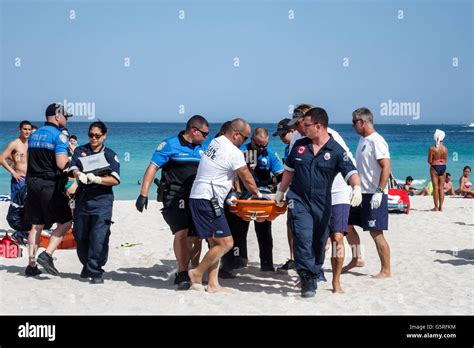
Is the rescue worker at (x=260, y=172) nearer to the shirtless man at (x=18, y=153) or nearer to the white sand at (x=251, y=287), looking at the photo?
the white sand at (x=251, y=287)

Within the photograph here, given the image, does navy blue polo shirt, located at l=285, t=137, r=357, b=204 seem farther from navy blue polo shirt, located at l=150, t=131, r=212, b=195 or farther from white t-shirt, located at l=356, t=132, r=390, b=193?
navy blue polo shirt, located at l=150, t=131, r=212, b=195

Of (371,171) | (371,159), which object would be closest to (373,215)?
(371,171)

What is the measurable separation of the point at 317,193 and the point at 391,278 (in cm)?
199

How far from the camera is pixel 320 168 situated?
7281 mm

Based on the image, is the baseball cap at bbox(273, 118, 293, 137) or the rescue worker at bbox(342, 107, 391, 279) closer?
the rescue worker at bbox(342, 107, 391, 279)

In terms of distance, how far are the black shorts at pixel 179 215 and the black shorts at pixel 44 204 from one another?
1319 millimetres

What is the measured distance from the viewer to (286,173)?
7527 mm

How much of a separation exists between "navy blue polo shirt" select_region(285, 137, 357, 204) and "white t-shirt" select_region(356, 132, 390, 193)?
3.52 ft

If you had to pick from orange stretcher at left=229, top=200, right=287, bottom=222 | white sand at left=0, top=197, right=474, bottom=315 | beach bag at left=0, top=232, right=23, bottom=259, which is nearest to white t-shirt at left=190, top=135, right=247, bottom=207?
orange stretcher at left=229, top=200, right=287, bottom=222

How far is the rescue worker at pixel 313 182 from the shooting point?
287 inches

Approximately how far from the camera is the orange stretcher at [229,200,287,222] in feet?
24.6

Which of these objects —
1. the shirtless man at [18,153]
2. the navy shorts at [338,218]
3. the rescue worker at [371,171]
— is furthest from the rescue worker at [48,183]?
the rescue worker at [371,171]
